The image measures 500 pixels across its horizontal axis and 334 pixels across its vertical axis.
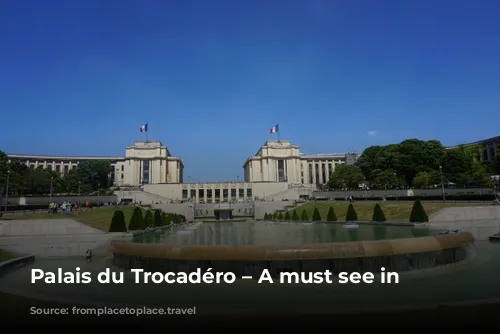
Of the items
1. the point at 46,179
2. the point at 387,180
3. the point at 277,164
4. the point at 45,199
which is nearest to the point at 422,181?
the point at 387,180

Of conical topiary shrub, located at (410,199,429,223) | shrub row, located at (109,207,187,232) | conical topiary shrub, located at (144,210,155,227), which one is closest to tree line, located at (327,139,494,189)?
conical topiary shrub, located at (410,199,429,223)

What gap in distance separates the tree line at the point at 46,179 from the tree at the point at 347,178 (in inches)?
2477

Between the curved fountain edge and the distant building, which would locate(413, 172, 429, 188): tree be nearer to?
the distant building

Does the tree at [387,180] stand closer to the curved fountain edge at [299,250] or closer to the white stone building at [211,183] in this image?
the white stone building at [211,183]

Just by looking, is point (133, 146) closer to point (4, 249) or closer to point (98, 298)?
point (4, 249)

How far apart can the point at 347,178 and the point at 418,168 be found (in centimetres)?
1633

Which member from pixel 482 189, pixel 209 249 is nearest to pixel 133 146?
pixel 482 189

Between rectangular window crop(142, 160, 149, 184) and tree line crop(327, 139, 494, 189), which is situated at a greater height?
rectangular window crop(142, 160, 149, 184)

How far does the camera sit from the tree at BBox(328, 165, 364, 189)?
285 ft

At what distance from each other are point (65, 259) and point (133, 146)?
360ft

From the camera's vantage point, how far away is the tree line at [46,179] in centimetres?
6788

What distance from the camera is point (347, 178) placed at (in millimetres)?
88062

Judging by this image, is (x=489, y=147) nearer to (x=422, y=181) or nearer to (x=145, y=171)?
(x=422, y=181)

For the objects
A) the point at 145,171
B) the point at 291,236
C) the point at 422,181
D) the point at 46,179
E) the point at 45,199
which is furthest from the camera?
the point at 145,171
